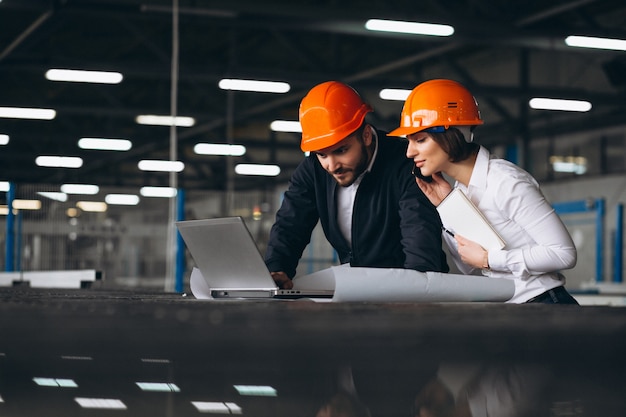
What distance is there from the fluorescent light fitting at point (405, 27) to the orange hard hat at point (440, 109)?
5.96m

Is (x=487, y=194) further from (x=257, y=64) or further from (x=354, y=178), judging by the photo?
(x=257, y=64)

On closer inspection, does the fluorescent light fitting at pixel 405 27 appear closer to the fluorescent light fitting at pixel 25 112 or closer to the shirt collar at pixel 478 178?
the fluorescent light fitting at pixel 25 112

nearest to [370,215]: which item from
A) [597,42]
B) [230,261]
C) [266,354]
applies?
[230,261]

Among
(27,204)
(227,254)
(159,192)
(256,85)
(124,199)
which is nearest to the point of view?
(227,254)

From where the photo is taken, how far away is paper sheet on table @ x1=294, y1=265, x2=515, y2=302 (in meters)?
1.04

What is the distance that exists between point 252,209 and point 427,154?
34.0 feet

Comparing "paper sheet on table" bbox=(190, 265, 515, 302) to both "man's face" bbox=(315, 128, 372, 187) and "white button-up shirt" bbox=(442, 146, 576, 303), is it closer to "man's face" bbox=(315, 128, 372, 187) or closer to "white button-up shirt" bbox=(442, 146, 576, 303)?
"white button-up shirt" bbox=(442, 146, 576, 303)

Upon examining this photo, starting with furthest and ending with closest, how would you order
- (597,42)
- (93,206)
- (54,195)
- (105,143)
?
(105,143), (93,206), (54,195), (597,42)

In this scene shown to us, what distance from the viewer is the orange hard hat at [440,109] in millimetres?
2137

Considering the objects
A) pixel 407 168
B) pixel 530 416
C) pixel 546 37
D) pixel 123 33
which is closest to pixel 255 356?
pixel 530 416

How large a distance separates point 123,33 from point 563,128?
7.48 metres

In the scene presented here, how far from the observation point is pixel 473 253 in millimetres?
1881

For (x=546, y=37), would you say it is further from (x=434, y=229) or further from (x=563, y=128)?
(x=434, y=229)

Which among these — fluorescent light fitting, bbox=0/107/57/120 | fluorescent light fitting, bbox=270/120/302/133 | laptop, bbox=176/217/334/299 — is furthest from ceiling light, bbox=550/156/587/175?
laptop, bbox=176/217/334/299
